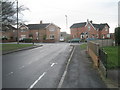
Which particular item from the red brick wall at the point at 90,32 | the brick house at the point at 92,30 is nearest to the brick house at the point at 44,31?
the red brick wall at the point at 90,32

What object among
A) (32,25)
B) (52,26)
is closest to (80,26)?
(52,26)

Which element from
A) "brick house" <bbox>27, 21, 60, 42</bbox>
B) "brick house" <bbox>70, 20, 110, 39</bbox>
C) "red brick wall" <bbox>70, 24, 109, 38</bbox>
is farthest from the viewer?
"brick house" <bbox>27, 21, 60, 42</bbox>

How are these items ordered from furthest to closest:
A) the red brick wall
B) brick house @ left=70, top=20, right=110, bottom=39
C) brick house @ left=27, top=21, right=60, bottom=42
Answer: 1. brick house @ left=27, top=21, right=60, bottom=42
2. brick house @ left=70, top=20, right=110, bottom=39
3. the red brick wall

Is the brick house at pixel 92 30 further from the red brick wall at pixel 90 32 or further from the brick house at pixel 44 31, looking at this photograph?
the brick house at pixel 44 31

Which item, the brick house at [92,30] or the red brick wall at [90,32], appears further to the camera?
the brick house at [92,30]

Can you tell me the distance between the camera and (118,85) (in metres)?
8.48

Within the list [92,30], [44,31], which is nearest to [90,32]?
[92,30]

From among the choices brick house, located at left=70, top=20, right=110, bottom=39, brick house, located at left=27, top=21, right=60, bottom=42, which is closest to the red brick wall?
brick house, located at left=70, top=20, right=110, bottom=39

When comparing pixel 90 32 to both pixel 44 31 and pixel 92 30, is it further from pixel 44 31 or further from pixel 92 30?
pixel 44 31

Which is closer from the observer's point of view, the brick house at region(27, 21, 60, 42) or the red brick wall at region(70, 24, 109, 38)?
the red brick wall at region(70, 24, 109, 38)

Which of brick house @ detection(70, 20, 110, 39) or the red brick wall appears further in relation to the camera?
brick house @ detection(70, 20, 110, 39)

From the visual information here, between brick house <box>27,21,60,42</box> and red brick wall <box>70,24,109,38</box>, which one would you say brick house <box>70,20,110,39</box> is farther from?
Result: brick house <box>27,21,60,42</box>

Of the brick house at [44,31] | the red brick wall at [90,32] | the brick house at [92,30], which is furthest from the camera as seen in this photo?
the brick house at [44,31]

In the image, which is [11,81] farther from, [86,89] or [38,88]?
[86,89]
